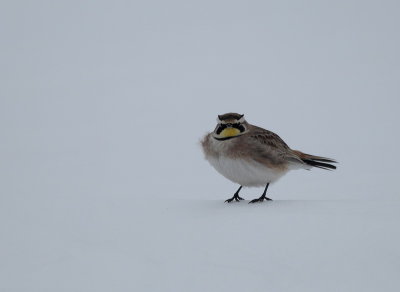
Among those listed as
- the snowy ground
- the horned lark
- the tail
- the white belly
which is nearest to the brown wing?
the horned lark

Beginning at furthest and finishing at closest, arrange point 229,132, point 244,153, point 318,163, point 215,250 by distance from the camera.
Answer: point 318,163 < point 229,132 < point 244,153 < point 215,250

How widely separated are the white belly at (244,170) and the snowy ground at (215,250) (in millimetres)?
937

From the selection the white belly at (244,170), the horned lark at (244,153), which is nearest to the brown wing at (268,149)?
the horned lark at (244,153)

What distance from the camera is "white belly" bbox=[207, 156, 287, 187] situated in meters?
9.52

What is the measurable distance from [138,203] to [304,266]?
179 inches

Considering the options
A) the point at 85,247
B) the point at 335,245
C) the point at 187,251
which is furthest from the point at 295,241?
the point at 85,247

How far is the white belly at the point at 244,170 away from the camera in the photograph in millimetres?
9523

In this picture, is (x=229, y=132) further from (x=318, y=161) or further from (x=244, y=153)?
(x=318, y=161)

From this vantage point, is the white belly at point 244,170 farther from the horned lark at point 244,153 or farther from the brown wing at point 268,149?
the brown wing at point 268,149

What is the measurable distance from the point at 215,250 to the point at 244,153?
122 inches

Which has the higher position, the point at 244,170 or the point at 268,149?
the point at 268,149

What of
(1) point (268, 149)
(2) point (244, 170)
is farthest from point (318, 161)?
(2) point (244, 170)

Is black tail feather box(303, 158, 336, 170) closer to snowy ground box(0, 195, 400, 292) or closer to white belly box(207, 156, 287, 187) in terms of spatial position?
white belly box(207, 156, 287, 187)

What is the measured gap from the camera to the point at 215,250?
22.1 ft
